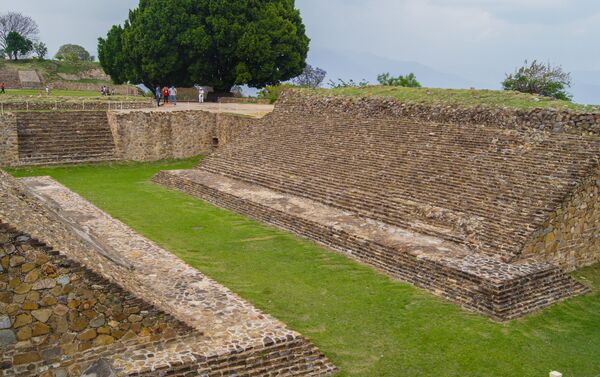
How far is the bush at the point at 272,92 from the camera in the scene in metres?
26.5

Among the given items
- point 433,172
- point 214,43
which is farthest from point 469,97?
point 214,43

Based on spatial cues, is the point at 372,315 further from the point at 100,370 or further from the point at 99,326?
the point at 100,370

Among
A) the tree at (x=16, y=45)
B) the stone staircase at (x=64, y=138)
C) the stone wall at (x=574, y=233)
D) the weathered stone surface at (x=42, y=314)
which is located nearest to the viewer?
the weathered stone surface at (x=42, y=314)

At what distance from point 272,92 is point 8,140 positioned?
1261 centimetres

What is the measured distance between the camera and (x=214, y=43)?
89.1 feet

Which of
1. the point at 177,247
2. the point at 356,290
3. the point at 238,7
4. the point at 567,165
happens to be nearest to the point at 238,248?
the point at 177,247

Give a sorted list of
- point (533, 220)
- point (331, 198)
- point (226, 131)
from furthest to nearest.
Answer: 1. point (226, 131)
2. point (331, 198)
3. point (533, 220)

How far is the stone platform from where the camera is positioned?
788cm

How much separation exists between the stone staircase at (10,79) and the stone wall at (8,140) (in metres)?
24.4

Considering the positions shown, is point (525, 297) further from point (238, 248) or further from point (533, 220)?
point (238, 248)

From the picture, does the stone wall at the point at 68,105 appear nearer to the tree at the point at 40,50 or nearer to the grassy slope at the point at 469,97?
the grassy slope at the point at 469,97

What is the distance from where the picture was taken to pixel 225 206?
13.1 m

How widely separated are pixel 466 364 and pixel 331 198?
6.14 m

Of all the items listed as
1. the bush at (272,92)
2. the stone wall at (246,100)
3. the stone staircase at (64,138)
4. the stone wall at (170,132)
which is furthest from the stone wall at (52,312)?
the stone wall at (246,100)
